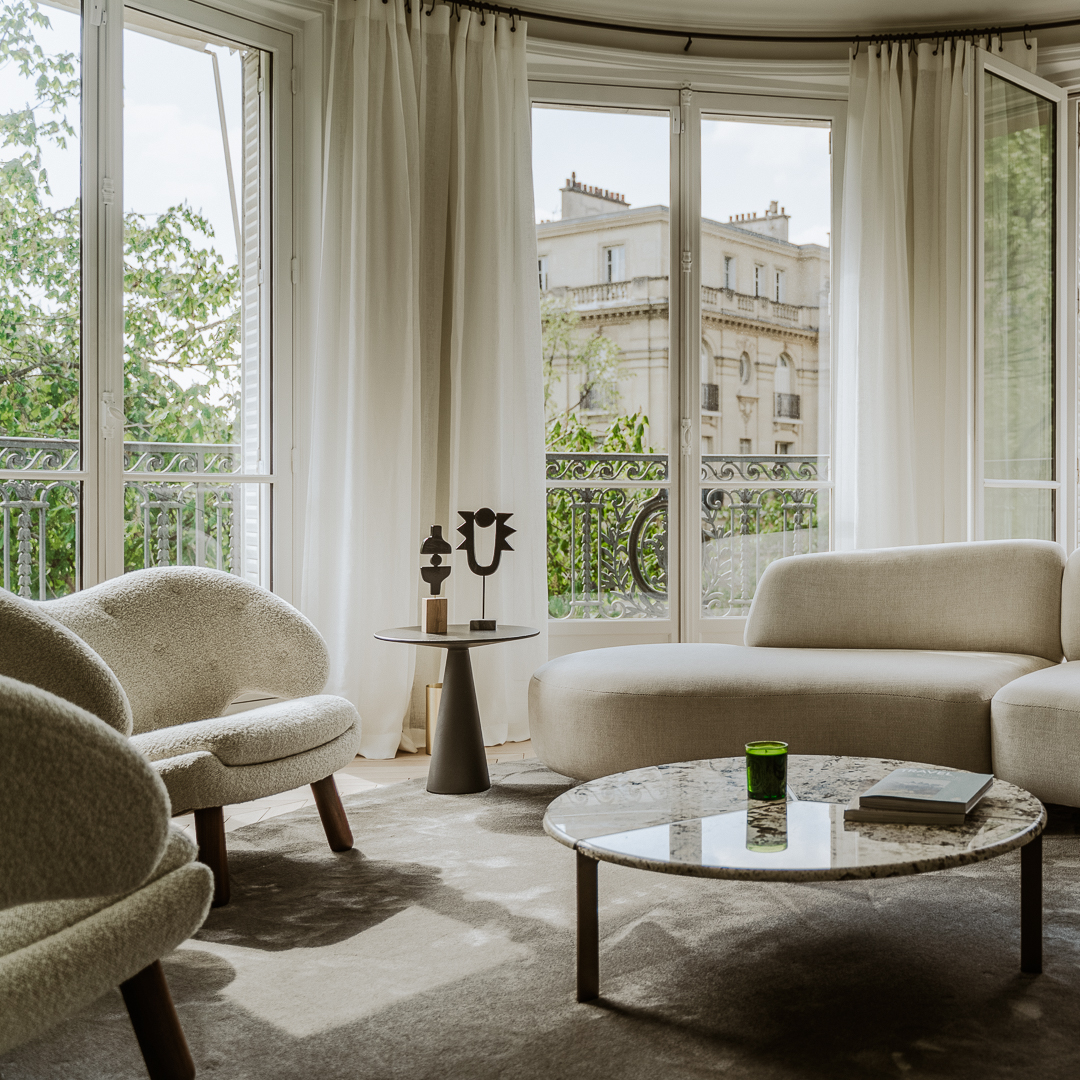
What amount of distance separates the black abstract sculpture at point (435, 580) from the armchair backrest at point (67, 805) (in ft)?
6.88

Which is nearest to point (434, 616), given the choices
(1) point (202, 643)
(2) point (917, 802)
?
(1) point (202, 643)

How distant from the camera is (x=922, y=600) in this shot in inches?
132

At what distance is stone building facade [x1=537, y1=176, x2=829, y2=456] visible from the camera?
4.48 metres

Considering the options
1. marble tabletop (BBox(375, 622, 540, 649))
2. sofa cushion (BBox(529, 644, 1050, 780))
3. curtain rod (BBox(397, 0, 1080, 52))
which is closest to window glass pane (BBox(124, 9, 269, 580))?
marble tabletop (BBox(375, 622, 540, 649))

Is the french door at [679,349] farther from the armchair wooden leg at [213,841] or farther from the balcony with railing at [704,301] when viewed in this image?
the armchair wooden leg at [213,841]

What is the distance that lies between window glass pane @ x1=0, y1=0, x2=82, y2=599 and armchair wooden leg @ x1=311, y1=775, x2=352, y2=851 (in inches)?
56.4

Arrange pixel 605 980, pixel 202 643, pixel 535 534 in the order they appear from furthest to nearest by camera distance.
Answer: pixel 535 534, pixel 202 643, pixel 605 980

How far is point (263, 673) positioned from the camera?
270 cm

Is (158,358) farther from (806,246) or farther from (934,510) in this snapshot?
(934,510)

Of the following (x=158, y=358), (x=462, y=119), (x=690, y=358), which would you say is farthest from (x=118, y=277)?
(x=690, y=358)

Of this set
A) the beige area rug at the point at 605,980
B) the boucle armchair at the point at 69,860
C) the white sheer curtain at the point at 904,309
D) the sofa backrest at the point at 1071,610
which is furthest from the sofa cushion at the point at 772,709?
the boucle armchair at the point at 69,860

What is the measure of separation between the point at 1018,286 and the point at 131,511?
3596 mm

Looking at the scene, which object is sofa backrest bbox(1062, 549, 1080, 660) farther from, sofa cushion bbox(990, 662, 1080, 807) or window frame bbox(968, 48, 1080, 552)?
window frame bbox(968, 48, 1080, 552)

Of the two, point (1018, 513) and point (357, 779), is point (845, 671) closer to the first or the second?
point (357, 779)
